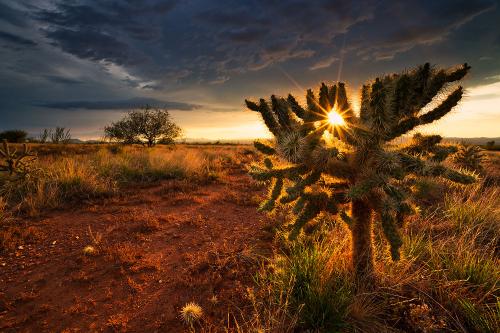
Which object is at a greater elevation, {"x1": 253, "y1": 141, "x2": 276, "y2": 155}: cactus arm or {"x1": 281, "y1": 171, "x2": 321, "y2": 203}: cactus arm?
{"x1": 253, "y1": 141, "x2": 276, "y2": 155}: cactus arm

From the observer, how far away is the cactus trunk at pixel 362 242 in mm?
3506

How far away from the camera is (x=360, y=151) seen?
126 inches

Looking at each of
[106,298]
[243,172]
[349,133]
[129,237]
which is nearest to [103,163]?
[243,172]

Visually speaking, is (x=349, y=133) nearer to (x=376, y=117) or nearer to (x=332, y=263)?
(x=376, y=117)

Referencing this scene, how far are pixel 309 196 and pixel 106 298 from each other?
2.99 metres

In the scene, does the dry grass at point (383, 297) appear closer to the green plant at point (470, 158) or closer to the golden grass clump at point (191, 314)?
the golden grass clump at point (191, 314)

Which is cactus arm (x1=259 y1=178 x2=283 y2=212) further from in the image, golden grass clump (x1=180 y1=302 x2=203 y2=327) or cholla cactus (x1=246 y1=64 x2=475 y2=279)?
golden grass clump (x1=180 y1=302 x2=203 y2=327)

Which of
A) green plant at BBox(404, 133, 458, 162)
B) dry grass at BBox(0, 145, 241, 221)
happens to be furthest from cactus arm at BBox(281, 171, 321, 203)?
dry grass at BBox(0, 145, 241, 221)

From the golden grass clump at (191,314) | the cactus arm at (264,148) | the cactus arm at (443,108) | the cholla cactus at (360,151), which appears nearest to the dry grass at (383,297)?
the cholla cactus at (360,151)

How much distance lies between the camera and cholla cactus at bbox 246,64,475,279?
2.92m

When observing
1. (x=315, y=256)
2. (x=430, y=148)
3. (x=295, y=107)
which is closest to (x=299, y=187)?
(x=315, y=256)

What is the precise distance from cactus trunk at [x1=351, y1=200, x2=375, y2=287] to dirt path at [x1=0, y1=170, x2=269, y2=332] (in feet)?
4.89

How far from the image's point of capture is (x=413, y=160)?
9.68ft

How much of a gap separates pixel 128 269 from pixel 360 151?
3842 millimetres
